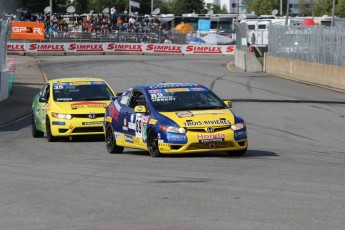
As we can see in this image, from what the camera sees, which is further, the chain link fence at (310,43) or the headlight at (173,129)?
the chain link fence at (310,43)

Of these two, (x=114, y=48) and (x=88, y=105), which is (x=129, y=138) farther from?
(x=114, y=48)

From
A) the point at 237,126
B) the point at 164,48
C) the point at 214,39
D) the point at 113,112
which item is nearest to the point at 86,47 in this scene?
the point at 164,48

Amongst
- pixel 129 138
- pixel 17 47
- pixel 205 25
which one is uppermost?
pixel 129 138

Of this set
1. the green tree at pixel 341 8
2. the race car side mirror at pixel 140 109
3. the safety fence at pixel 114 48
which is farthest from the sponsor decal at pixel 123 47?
the race car side mirror at pixel 140 109

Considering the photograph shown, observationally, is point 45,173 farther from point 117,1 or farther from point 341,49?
point 117,1

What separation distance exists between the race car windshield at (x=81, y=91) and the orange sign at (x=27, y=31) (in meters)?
45.6

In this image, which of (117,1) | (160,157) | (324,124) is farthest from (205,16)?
(160,157)

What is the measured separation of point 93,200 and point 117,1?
103170 mm

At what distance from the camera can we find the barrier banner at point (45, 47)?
66562 mm

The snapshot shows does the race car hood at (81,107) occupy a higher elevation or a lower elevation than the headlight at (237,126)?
lower

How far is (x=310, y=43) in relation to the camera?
140ft

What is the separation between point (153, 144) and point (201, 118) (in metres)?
1.02

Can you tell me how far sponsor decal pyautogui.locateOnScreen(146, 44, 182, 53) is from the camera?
72669 millimetres

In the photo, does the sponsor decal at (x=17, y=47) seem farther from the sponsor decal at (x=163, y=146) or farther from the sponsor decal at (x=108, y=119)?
the sponsor decal at (x=163, y=146)
